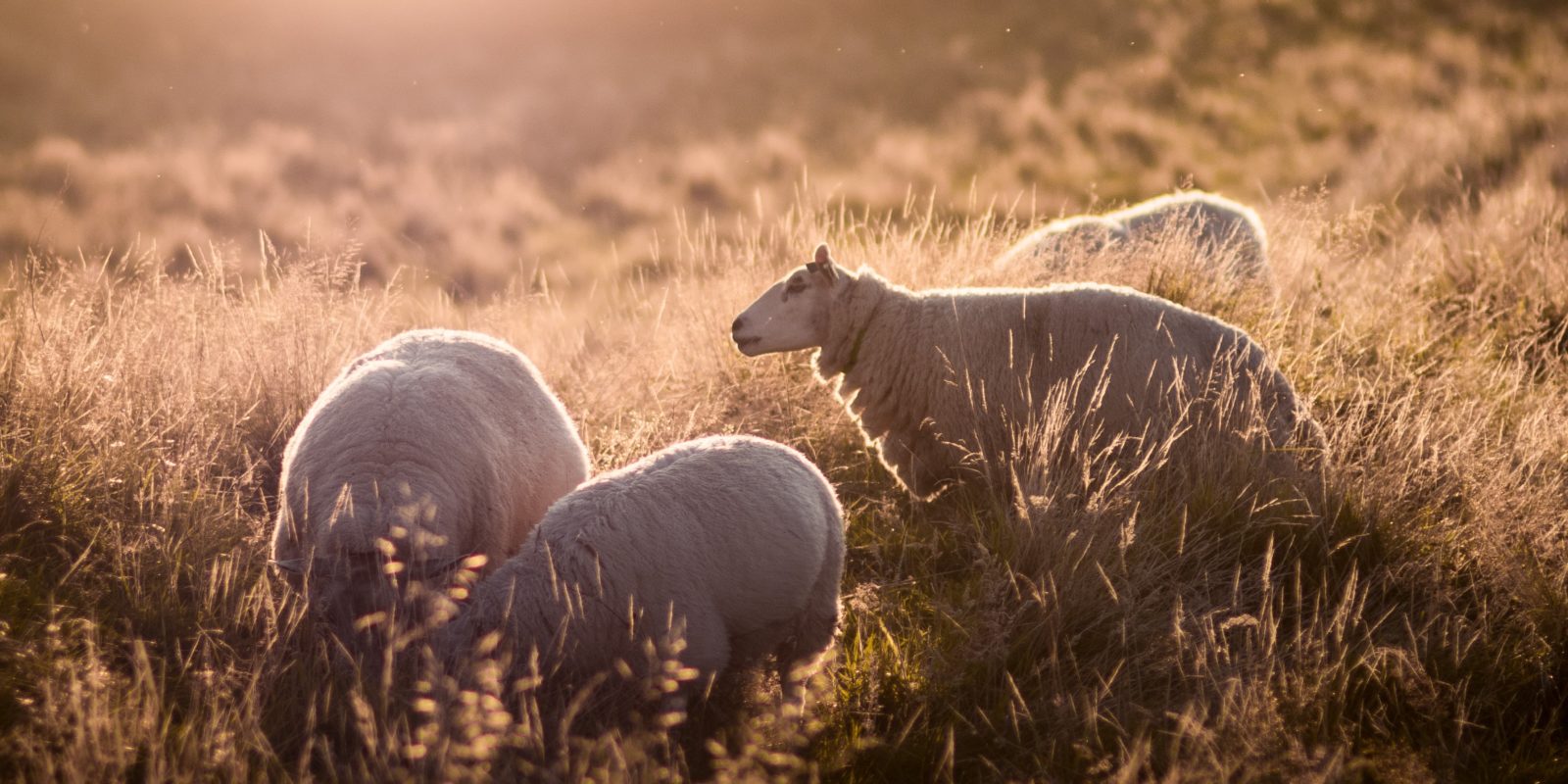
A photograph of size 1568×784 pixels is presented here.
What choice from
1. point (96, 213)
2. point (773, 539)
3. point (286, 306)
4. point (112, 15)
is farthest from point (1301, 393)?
point (112, 15)

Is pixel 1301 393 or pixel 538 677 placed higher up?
pixel 538 677

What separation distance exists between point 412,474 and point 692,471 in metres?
0.94

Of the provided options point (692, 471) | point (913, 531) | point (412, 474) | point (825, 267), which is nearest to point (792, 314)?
point (825, 267)

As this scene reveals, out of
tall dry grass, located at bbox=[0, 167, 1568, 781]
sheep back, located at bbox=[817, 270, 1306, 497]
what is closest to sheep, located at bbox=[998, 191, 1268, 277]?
tall dry grass, located at bbox=[0, 167, 1568, 781]

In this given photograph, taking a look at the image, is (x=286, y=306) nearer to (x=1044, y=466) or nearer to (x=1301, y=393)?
(x=1044, y=466)

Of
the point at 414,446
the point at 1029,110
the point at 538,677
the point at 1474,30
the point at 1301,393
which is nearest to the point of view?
the point at 538,677

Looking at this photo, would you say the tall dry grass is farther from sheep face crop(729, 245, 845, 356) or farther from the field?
sheep face crop(729, 245, 845, 356)

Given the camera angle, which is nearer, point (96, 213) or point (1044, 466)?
point (1044, 466)

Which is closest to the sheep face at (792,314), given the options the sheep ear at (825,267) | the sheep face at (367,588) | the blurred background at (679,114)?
the sheep ear at (825,267)

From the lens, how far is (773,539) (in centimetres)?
318

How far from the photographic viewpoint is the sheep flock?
120 inches

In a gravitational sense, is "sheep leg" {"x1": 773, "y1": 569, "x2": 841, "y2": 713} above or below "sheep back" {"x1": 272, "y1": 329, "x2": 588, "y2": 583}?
below

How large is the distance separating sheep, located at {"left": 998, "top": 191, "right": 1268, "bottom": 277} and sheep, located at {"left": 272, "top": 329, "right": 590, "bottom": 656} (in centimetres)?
384

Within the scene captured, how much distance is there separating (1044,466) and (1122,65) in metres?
22.5
